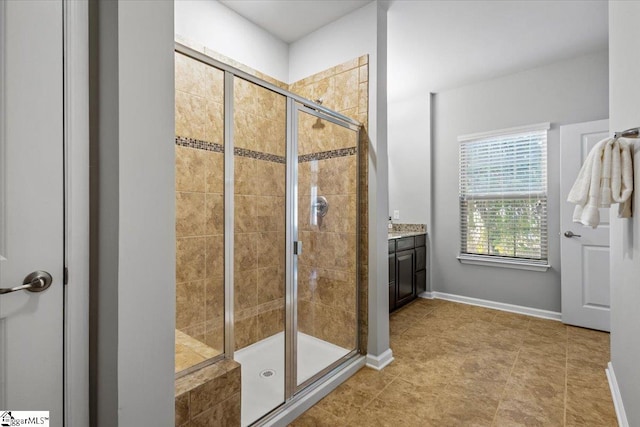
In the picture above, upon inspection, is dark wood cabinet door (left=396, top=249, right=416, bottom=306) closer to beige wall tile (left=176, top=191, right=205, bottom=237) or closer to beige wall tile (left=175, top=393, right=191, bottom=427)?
beige wall tile (left=176, top=191, right=205, bottom=237)

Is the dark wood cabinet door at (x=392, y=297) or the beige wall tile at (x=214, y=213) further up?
the beige wall tile at (x=214, y=213)

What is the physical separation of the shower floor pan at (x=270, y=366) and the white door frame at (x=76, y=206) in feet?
3.03

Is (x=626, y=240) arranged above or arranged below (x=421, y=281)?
above

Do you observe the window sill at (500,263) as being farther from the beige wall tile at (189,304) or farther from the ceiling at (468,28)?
the beige wall tile at (189,304)

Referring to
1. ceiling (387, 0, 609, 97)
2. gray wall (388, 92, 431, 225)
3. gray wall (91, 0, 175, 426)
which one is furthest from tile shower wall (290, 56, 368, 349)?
gray wall (388, 92, 431, 225)

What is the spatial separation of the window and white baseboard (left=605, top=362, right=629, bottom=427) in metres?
1.48

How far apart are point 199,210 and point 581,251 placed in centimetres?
355

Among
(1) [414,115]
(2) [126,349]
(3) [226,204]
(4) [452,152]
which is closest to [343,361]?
(3) [226,204]

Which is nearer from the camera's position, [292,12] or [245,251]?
[245,251]

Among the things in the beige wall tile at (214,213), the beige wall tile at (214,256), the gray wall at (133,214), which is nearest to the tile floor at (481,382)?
the beige wall tile at (214,256)

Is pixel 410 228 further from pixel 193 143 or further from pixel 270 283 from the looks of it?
pixel 193 143

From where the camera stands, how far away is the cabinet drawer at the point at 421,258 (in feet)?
12.9

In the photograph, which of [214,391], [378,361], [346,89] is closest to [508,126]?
[346,89]

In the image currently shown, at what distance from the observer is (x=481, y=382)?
2.08 m
